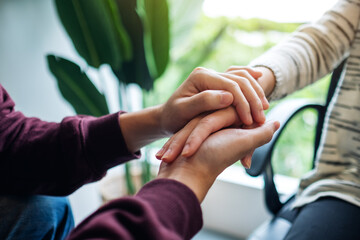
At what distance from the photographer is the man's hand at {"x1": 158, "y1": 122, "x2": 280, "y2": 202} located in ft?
1.69

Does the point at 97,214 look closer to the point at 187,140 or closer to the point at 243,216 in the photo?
the point at 187,140

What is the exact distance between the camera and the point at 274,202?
860 mm

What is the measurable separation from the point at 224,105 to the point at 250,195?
102 cm

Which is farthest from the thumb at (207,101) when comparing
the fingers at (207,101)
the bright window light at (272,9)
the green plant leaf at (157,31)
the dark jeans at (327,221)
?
the bright window light at (272,9)

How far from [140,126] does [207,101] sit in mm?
185

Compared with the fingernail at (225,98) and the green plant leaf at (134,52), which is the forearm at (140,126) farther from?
the green plant leaf at (134,52)

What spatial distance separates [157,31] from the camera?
1.09 m

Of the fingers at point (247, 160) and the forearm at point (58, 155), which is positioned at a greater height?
the forearm at point (58, 155)

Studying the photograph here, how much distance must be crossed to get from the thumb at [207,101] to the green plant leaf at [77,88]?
1.99 ft

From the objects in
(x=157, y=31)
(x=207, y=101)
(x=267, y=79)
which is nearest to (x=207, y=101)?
(x=207, y=101)

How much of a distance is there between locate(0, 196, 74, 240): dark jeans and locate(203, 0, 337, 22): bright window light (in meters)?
1.07

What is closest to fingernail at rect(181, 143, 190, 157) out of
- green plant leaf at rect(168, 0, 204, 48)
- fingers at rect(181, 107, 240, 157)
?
fingers at rect(181, 107, 240, 157)

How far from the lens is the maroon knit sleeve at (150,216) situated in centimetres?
38

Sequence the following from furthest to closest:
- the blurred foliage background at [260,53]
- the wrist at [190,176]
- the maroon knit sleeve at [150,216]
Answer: the blurred foliage background at [260,53], the wrist at [190,176], the maroon knit sleeve at [150,216]
